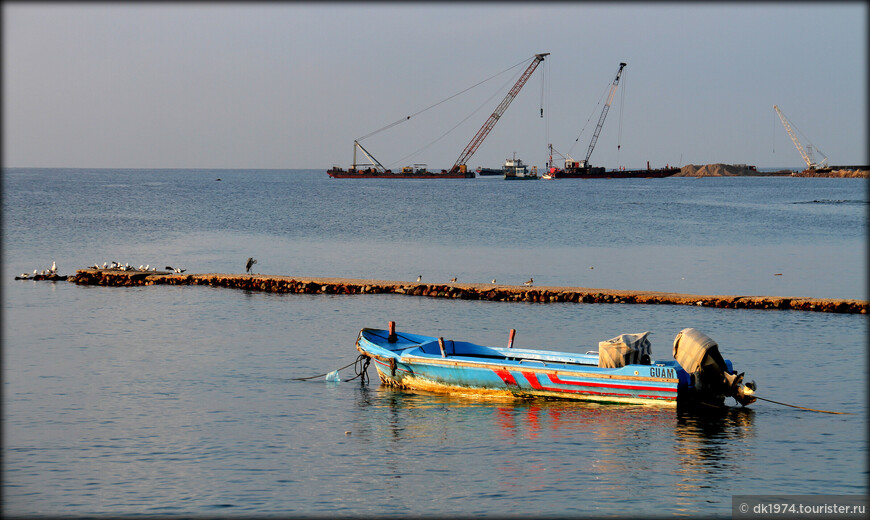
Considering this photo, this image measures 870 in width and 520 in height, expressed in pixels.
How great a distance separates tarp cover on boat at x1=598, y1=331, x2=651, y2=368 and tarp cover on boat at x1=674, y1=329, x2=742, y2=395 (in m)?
1.17

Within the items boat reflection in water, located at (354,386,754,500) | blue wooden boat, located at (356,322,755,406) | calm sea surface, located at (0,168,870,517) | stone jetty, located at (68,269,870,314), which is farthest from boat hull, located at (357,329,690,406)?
stone jetty, located at (68,269,870,314)

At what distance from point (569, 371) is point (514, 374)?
1508mm

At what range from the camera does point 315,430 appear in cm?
2164

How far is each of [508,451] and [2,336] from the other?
21.9 m

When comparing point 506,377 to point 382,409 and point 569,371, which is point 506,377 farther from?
point 382,409

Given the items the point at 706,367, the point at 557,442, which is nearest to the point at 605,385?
the point at 706,367

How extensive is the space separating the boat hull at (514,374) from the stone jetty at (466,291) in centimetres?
1389

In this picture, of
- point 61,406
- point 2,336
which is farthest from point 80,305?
point 61,406

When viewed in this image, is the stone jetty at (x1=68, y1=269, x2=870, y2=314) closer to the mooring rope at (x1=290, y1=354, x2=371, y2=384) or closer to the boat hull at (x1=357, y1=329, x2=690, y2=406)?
the boat hull at (x1=357, y1=329, x2=690, y2=406)

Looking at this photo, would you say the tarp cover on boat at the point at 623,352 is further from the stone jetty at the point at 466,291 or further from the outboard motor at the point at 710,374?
the stone jetty at the point at 466,291

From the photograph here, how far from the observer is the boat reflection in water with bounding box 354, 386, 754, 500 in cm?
1834

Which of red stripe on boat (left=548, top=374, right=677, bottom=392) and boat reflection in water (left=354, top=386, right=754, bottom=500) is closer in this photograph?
boat reflection in water (left=354, top=386, right=754, bottom=500)

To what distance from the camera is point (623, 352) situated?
2381 cm

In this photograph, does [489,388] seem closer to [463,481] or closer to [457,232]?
[463,481]
